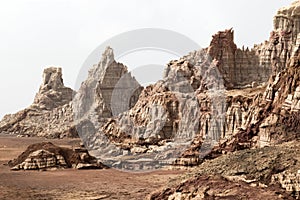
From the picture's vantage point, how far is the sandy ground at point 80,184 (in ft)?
104

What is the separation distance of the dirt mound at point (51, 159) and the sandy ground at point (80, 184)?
183 cm

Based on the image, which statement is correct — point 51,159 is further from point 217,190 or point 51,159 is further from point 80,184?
point 217,190

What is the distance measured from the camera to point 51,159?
47.7 m

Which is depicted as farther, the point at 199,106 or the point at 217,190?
the point at 199,106

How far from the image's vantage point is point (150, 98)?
243 ft

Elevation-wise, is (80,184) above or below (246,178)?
below

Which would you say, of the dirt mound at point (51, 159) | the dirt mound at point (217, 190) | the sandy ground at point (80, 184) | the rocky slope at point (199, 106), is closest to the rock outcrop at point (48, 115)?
the rocky slope at point (199, 106)

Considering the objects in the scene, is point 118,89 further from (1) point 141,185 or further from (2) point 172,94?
(1) point 141,185

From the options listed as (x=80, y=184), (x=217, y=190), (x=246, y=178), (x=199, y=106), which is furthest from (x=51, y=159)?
(x=246, y=178)

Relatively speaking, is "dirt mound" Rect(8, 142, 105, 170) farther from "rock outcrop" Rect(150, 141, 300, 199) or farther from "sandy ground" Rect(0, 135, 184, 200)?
"rock outcrop" Rect(150, 141, 300, 199)

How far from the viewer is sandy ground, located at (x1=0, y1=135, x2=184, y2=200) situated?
1247 inches

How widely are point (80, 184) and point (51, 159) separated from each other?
12.1 m

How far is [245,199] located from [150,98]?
5398cm

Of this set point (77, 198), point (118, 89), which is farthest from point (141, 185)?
point (118, 89)
